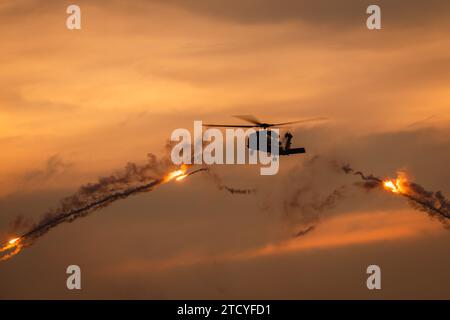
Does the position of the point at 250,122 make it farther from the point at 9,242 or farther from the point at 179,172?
the point at 9,242

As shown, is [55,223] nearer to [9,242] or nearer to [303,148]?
[9,242]

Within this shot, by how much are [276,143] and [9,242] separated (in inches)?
1398

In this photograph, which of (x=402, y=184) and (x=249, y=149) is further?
(x=402, y=184)

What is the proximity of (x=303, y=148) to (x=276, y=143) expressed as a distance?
4.44m

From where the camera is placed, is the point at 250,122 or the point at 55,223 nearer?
the point at 250,122

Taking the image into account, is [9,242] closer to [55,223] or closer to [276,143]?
[55,223]

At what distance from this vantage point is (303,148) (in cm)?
11000

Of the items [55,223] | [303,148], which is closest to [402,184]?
[303,148]

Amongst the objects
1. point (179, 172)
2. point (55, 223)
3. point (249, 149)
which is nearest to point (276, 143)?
point (249, 149)

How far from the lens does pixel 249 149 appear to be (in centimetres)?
10475

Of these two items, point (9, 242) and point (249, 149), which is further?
point (9, 242)

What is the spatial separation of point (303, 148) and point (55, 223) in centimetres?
3268

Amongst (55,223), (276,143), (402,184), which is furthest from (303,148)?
(55,223)

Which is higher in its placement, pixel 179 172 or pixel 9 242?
pixel 179 172
